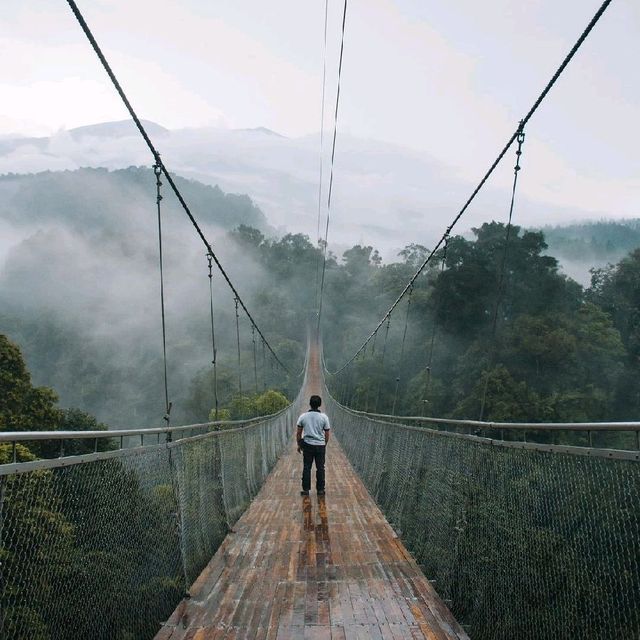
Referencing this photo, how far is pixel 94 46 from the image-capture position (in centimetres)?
346

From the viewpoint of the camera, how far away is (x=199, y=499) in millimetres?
4566

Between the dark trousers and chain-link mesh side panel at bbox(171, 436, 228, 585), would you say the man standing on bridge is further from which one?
chain-link mesh side panel at bbox(171, 436, 228, 585)

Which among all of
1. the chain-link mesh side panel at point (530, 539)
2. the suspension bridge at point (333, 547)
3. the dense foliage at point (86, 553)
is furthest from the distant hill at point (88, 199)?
the dense foliage at point (86, 553)

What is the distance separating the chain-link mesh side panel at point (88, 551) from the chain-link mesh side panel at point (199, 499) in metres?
0.38

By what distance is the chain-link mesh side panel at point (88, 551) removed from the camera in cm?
195

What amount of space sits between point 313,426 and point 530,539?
4.75 m

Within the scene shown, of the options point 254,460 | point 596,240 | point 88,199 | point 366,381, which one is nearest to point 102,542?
point 254,460

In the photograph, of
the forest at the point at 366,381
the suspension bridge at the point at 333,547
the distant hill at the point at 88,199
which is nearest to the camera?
the suspension bridge at the point at 333,547

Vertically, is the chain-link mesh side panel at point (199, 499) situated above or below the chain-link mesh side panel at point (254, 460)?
above

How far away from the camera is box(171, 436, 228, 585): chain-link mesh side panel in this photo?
156 inches

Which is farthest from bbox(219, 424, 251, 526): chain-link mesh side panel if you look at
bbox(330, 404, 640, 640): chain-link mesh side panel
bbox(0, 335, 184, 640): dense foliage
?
bbox(0, 335, 184, 640): dense foliage

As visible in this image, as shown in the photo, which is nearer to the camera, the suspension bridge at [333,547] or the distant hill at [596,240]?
the suspension bridge at [333,547]

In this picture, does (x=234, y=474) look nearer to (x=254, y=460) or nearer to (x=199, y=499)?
(x=199, y=499)

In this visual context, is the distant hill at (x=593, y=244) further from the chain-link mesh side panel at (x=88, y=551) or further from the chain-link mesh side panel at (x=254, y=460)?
the chain-link mesh side panel at (x=88, y=551)
